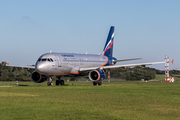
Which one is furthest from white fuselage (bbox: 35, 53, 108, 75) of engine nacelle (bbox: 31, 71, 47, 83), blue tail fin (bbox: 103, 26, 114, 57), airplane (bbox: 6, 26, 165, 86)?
blue tail fin (bbox: 103, 26, 114, 57)

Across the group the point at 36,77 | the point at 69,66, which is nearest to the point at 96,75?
the point at 69,66

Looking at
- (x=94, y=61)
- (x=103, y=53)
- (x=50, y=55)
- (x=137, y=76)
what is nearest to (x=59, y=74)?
(x=50, y=55)

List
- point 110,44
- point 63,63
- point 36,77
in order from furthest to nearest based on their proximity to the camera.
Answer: point 110,44
point 36,77
point 63,63

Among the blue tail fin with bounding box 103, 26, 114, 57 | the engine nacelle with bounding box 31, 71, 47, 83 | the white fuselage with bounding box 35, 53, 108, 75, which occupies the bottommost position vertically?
the engine nacelle with bounding box 31, 71, 47, 83

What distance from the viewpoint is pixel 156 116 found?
43.4 ft

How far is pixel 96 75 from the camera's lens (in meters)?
43.8

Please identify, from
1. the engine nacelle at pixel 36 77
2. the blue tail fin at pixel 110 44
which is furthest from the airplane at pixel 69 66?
the blue tail fin at pixel 110 44

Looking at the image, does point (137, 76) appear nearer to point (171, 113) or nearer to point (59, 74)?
point (59, 74)

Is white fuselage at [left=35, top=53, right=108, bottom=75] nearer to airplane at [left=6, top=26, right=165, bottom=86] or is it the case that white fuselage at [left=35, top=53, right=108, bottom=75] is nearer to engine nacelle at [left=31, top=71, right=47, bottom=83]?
airplane at [left=6, top=26, right=165, bottom=86]

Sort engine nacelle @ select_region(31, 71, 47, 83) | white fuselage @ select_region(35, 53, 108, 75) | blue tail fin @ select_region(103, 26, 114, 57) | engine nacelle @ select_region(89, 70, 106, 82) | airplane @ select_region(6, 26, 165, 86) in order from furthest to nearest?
blue tail fin @ select_region(103, 26, 114, 57)
engine nacelle @ select_region(31, 71, 47, 83)
engine nacelle @ select_region(89, 70, 106, 82)
airplane @ select_region(6, 26, 165, 86)
white fuselage @ select_region(35, 53, 108, 75)

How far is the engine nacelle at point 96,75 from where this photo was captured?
139ft

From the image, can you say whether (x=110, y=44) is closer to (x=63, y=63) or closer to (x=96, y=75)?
(x=96, y=75)

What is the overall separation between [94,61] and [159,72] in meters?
43.2

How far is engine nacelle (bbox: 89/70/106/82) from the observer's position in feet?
139
